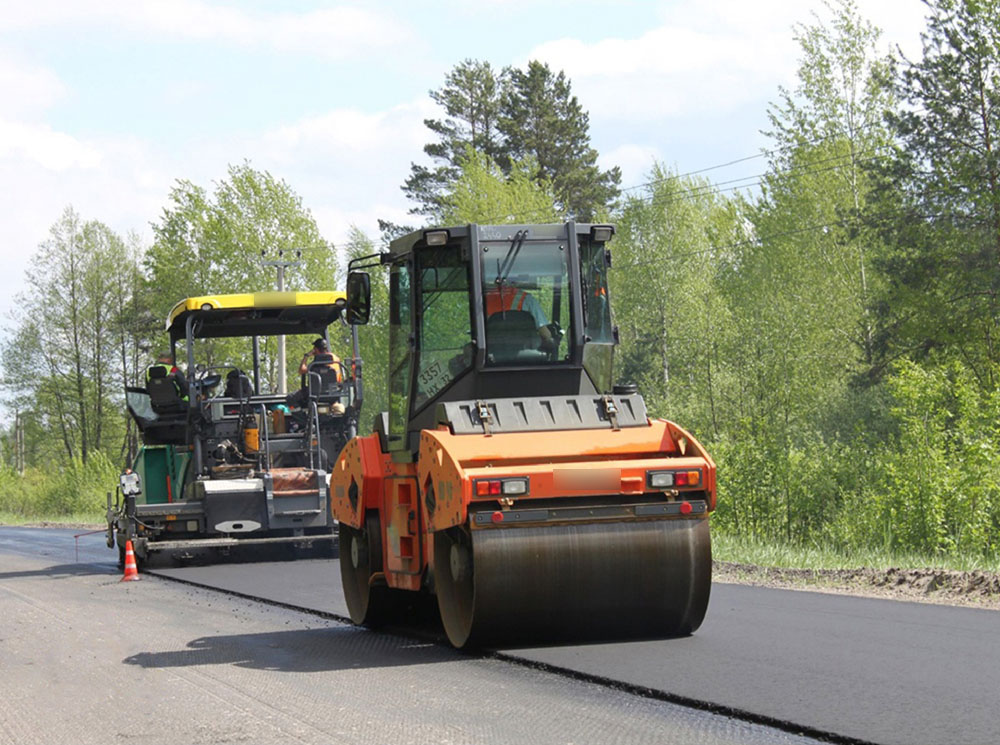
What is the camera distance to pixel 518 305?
9.02 meters

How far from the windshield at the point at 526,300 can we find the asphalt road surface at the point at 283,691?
78.3 inches

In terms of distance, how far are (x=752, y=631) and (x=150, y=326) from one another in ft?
162

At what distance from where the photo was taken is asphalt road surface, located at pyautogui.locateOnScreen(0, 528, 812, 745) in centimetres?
598

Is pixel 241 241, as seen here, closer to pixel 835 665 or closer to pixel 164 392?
pixel 164 392

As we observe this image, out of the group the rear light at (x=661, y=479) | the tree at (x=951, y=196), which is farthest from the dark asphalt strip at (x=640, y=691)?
the tree at (x=951, y=196)

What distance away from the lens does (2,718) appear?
6.83 m

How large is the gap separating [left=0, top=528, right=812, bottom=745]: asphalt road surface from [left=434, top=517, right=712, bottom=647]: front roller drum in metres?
0.31

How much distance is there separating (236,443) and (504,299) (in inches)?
327

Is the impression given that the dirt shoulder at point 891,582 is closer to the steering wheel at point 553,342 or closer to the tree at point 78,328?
the steering wheel at point 553,342

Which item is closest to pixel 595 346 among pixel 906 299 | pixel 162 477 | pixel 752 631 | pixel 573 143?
pixel 752 631

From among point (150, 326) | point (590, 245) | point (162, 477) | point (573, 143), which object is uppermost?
point (573, 143)

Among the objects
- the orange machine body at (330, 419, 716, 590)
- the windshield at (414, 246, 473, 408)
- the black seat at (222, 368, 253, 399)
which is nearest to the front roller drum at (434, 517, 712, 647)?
the orange machine body at (330, 419, 716, 590)

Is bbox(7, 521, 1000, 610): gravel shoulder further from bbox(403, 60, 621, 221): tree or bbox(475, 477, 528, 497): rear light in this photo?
bbox(403, 60, 621, 221): tree

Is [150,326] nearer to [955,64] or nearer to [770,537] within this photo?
[955,64]
